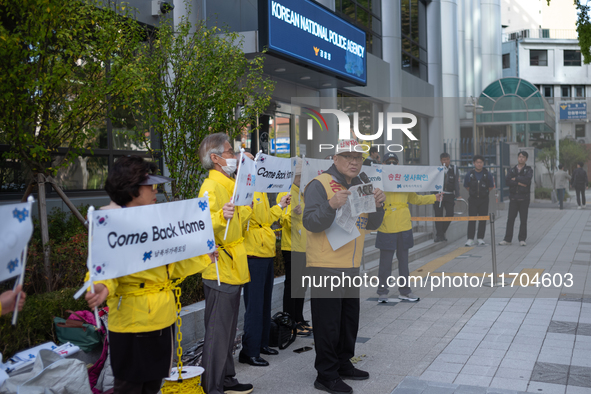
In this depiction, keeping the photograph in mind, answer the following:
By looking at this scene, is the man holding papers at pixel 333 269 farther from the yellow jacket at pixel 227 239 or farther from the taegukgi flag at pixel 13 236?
the taegukgi flag at pixel 13 236

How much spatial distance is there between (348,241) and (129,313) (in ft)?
7.07

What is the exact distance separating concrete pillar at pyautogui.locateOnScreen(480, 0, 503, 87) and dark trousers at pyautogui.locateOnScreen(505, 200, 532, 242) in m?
34.1

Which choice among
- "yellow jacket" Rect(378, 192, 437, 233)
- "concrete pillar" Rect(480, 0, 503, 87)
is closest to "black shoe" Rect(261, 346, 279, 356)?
"yellow jacket" Rect(378, 192, 437, 233)

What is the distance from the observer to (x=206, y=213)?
3881mm

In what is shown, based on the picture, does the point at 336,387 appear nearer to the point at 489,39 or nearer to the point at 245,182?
the point at 245,182

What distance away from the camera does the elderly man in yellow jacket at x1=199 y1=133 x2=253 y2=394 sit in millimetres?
4270

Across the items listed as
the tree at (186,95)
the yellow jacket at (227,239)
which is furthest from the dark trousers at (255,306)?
the tree at (186,95)

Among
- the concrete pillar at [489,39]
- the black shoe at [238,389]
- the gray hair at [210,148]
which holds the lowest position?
the black shoe at [238,389]

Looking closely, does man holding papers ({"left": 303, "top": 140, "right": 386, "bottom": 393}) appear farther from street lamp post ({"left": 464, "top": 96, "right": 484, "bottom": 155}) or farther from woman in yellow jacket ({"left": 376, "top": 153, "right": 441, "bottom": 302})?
street lamp post ({"left": 464, "top": 96, "right": 484, "bottom": 155})

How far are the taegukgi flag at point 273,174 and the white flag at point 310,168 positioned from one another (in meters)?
0.18

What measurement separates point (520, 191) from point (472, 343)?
5851 mm

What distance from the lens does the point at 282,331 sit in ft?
19.2

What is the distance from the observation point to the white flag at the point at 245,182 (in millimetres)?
4312

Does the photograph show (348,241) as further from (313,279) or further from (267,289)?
(267,289)
